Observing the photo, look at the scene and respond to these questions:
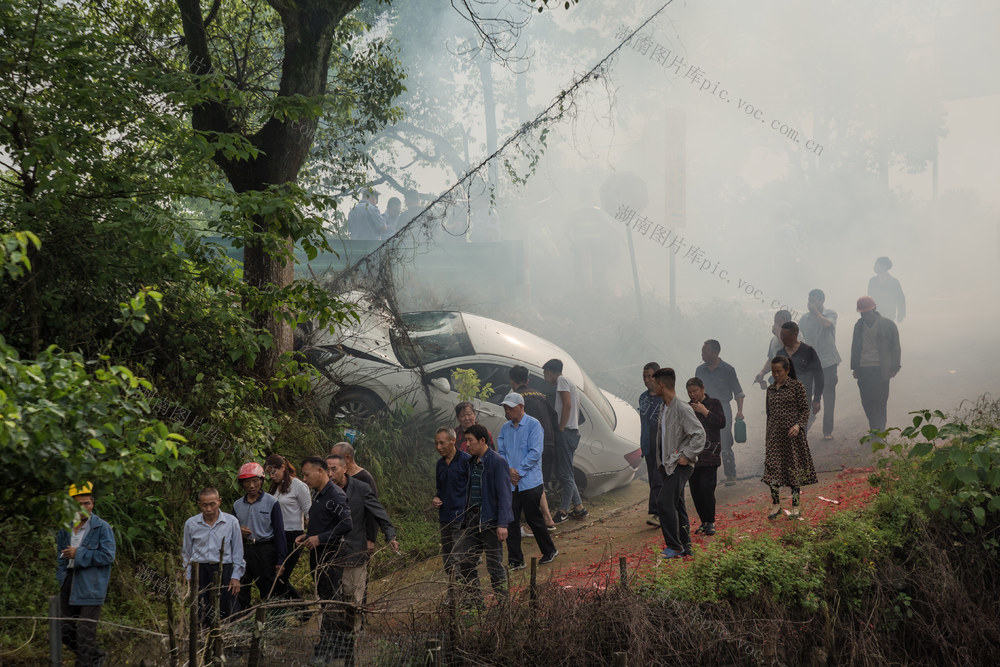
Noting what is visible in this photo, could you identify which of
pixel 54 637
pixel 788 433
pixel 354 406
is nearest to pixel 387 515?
pixel 54 637

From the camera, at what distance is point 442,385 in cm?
991

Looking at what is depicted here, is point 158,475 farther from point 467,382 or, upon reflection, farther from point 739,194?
point 739,194

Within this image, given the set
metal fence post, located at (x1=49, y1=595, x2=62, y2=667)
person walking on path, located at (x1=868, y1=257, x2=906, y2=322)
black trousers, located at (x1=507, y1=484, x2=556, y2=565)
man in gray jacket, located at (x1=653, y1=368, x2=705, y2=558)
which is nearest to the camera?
metal fence post, located at (x1=49, y1=595, x2=62, y2=667)

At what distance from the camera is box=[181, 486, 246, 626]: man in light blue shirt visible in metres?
5.69

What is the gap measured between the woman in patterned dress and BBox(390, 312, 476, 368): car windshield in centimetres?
404

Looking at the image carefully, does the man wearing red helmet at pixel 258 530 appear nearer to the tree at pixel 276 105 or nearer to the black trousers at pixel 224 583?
the black trousers at pixel 224 583

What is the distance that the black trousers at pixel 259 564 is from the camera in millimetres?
6090

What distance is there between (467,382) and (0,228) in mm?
5052

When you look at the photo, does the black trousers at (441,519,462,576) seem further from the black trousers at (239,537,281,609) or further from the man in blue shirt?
the black trousers at (239,537,281,609)

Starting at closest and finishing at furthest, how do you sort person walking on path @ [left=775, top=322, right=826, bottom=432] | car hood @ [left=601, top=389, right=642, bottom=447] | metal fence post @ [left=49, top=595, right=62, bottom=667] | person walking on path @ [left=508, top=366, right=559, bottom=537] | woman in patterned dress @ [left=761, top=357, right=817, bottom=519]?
metal fence post @ [left=49, top=595, right=62, bottom=667] → woman in patterned dress @ [left=761, top=357, right=817, bottom=519] → person walking on path @ [left=775, top=322, right=826, bottom=432] → person walking on path @ [left=508, top=366, right=559, bottom=537] → car hood @ [left=601, top=389, right=642, bottom=447]

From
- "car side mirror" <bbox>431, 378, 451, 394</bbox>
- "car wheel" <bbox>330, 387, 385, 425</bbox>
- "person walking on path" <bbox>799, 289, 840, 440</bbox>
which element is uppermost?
"person walking on path" <bbox>799, 289, 840, 440</bbox>

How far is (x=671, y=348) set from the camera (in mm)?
20828

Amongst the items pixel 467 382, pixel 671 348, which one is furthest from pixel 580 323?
pixel 467 382

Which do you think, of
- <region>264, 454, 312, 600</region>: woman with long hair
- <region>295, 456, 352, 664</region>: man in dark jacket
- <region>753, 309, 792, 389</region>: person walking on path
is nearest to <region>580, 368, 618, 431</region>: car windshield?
<region>753, 309, 792, 389</region>: person walking on path
